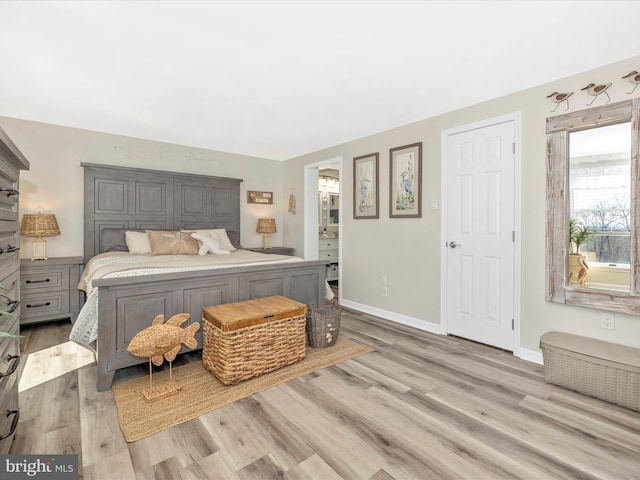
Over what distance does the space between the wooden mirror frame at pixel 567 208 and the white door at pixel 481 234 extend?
29 centimetres

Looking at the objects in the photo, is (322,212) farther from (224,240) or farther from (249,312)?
(249,312)

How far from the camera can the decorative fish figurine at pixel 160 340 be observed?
6.68 feet

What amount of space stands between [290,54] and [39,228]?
10.6 ft

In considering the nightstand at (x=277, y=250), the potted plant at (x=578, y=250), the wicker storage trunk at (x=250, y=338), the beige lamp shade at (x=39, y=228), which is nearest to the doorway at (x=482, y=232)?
the potted plant at (x=578, y=250)

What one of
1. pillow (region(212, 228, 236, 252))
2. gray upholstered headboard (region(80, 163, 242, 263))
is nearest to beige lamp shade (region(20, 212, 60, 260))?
gray upholstered headboard (region(80, 163, 242, 263))

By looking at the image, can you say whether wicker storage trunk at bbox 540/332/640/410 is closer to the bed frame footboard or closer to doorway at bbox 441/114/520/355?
doorway at bbox 441/114/520/355

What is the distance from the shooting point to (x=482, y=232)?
304cm

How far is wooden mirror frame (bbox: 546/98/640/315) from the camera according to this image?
2.24 metres

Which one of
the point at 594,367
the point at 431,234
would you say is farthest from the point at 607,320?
the point at 431,234

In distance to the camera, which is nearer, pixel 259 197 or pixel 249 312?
pixel 249 312

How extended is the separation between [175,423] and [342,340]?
5.43ft

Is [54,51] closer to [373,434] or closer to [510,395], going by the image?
[373,434]

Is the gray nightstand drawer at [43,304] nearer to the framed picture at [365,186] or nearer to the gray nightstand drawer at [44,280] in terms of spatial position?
the gray nightstand drawer at [44,280]

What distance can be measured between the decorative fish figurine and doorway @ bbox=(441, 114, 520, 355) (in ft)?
7.96
